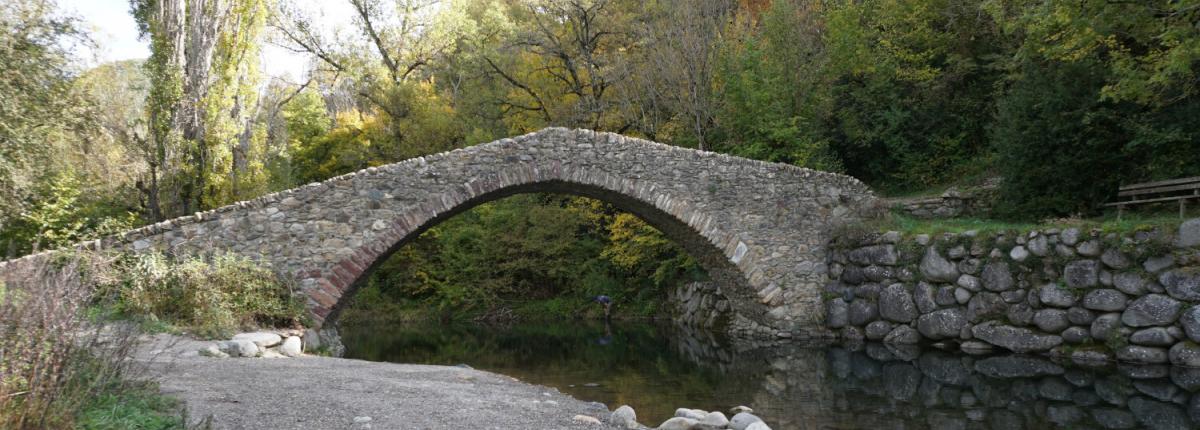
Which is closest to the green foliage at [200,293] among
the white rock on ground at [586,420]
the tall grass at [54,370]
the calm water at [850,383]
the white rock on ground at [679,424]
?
the calm water at [850,383]

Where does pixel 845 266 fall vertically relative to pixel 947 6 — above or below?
below

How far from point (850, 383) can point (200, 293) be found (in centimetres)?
758

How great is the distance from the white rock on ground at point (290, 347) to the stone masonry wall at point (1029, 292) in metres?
8.06

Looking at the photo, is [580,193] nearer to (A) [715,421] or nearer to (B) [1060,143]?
(B) [1060,143]

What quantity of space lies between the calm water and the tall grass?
13.1ft

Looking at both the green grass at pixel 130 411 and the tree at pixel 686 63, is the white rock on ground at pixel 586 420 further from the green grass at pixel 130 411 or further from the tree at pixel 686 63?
the tree at pixel 686 63

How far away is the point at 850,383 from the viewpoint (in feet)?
28.8

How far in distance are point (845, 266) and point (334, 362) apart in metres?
8.05

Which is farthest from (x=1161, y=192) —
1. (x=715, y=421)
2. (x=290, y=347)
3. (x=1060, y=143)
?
(x=290, y=347)

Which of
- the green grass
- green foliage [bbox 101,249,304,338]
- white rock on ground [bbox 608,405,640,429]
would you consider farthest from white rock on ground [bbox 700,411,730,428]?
green foliage [bbox 101,249,304,338]

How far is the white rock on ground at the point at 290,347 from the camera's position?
910 centimetres

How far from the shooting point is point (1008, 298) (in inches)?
420

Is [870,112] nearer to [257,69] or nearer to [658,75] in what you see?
[658,75]

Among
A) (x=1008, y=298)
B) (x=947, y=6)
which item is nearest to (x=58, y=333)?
(x=1008, y=298)
